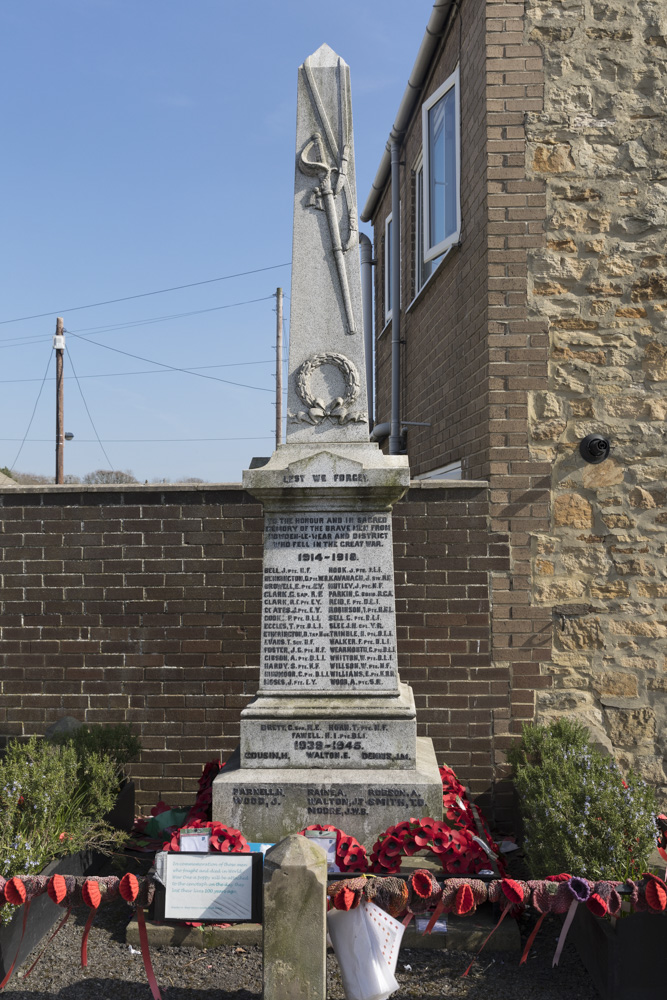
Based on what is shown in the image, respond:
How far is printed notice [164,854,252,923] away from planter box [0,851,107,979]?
775mm

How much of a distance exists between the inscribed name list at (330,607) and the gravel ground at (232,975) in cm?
133

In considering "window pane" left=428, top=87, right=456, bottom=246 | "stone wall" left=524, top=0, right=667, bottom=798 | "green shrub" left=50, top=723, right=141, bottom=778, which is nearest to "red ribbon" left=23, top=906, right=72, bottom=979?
"green shrub" left=50, top=723, right=141, bottom=778

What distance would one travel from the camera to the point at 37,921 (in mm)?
3742

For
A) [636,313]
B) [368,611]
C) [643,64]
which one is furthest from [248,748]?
[643,64]

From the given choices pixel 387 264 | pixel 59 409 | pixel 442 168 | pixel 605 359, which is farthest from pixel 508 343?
pixel 59 409

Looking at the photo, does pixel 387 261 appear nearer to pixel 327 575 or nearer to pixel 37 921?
pixel 327 575

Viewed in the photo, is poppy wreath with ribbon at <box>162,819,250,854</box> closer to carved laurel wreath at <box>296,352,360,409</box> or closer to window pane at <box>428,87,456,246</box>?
carved laurel wreath at <box>296,352,360,409</box>

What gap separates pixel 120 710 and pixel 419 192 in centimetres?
702

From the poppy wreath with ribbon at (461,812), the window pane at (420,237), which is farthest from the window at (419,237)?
the poppy wreath with ribbon at (461,812)

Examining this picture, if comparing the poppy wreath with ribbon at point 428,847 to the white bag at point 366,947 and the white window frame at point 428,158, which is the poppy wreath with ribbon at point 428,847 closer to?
the white bag at point 366,947

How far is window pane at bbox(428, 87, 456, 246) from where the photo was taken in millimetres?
7418

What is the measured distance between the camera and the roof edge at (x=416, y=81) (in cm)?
727

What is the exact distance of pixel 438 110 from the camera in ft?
26.2

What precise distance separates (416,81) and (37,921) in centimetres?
827
